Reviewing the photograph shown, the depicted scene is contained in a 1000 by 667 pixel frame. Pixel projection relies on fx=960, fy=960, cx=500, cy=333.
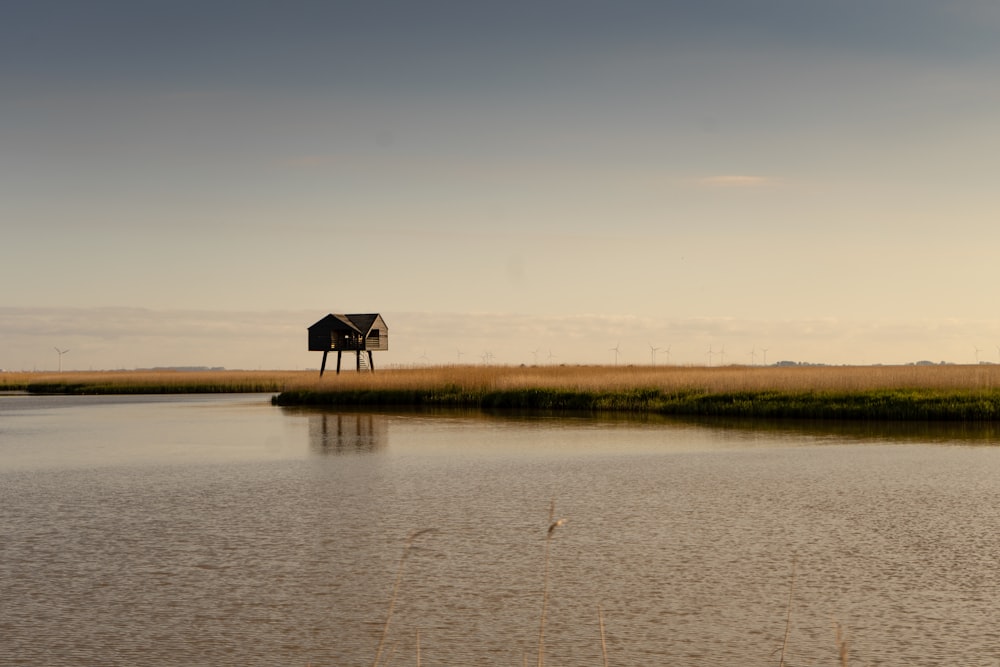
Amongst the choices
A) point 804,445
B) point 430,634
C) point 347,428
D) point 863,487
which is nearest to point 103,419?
point 347,428

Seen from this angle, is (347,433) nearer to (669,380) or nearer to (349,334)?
(669,380)

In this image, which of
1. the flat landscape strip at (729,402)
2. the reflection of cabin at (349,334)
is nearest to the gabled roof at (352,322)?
the reflection of cabin at (349,334)

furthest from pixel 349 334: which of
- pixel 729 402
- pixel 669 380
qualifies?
pixel 729 402

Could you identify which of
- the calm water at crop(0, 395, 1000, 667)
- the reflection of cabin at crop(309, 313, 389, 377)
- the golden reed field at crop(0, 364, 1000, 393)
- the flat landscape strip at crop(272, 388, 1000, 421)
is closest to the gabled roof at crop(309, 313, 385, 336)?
the reflection of cabin at crop(309, 313, 389, 377)

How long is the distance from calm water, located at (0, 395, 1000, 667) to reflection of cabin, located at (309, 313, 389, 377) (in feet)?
111

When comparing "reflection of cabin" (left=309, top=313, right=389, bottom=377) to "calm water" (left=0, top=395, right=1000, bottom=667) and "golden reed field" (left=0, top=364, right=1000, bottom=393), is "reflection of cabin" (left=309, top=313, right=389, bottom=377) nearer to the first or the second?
"golden reed field" (left=0, top=364, right=1000, bottom=393)

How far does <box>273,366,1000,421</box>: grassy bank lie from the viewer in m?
31.1

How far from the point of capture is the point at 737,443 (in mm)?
23281

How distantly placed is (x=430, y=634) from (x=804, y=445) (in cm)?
1667

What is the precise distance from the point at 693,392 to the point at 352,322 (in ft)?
82.3

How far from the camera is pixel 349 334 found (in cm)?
5609

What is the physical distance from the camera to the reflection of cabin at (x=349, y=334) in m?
54.9

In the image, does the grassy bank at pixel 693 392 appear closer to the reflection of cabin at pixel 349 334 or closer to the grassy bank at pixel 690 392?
the grassy bank at pixel 690 392

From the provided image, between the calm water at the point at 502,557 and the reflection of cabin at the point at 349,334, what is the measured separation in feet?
111
